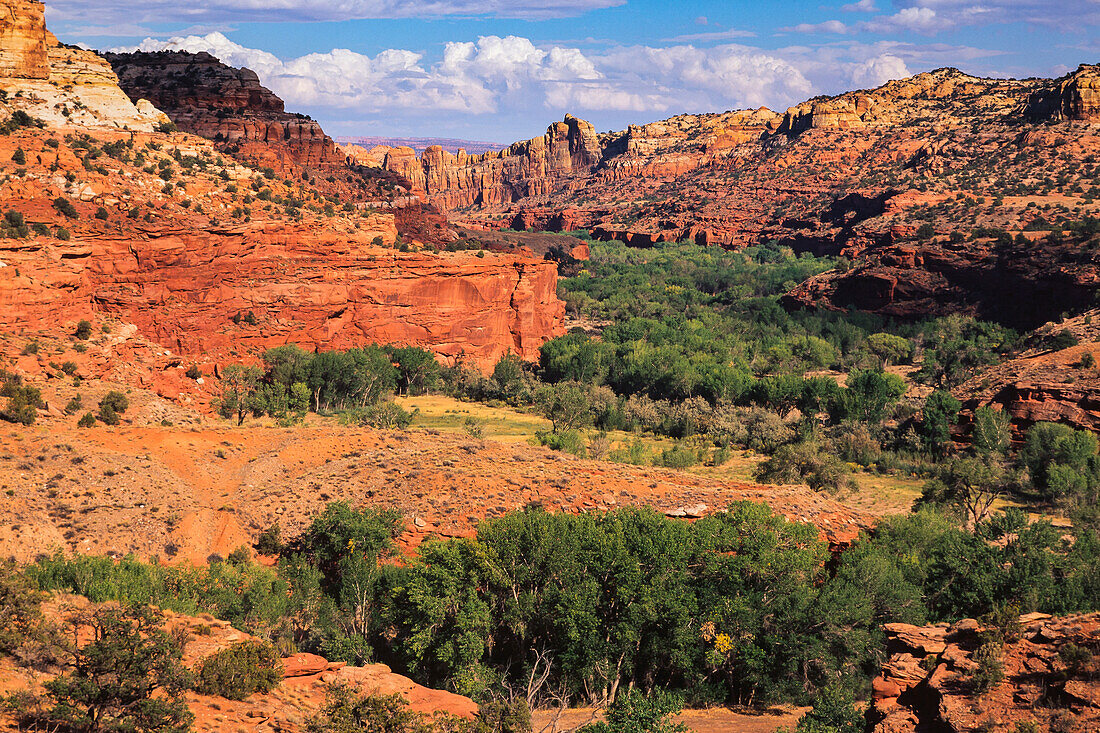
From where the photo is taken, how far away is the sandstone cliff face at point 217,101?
71.1 metres

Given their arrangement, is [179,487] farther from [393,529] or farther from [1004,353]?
[1004,353]

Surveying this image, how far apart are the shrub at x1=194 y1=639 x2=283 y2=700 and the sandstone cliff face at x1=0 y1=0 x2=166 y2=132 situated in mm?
49525

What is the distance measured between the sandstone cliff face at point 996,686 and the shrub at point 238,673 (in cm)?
1116

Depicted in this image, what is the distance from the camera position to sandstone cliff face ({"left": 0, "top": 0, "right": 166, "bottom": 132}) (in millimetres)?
52469

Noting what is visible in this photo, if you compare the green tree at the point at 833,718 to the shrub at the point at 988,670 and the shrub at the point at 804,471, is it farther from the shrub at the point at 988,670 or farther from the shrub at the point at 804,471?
the shrub at the point at 804,471

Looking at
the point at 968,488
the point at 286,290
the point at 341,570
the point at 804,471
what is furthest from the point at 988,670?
the point at 286,290

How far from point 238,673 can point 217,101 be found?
71.2 metres

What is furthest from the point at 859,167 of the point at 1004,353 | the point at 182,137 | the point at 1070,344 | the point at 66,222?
the point at 66,222

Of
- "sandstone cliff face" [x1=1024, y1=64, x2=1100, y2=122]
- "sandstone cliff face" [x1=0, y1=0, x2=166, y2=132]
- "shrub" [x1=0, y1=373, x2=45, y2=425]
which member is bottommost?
"shrub" [x1=0, y1=373, x2=45, y2=425]

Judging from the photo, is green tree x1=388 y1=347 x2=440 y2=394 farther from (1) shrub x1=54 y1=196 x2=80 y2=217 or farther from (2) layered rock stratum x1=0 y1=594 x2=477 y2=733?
(2) layered rock stratum x1=0 y1=594 x2=477 y2=733

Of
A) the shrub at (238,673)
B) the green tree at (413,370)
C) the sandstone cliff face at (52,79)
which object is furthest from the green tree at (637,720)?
the sandstone cliff face at (52,79)

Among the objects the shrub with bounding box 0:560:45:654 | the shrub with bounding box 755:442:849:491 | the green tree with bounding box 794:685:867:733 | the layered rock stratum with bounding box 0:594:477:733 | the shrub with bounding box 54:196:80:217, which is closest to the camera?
the layered rock stratum with bounding box 0:594:477:733

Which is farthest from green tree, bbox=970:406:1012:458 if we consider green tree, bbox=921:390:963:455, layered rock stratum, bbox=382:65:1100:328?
layered rock stratum, bbox=382:65:1100:328

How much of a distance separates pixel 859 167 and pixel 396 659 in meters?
163
